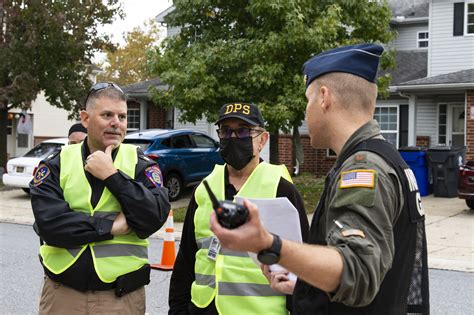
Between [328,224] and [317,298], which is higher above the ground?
[328,224]

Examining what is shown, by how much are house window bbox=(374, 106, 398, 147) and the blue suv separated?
7.84m

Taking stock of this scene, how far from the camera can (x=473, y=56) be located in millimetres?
19609

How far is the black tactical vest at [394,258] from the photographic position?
6.14ft

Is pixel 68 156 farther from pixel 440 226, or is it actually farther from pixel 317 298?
pixel 440 226

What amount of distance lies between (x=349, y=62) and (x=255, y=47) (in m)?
11.7

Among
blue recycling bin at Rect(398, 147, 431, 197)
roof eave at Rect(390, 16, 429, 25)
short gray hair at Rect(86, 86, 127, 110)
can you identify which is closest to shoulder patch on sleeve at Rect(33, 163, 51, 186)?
short gray hair at Rect(86, 86, 127, 110)

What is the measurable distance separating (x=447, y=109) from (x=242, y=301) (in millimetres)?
18516

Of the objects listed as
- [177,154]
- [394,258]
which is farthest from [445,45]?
[394,258]

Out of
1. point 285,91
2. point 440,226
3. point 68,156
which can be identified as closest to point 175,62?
point 285,91

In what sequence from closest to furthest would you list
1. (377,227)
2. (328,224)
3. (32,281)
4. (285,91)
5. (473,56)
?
(377,227) → (328,224) → (32,281) → (285,91) → (473,56)

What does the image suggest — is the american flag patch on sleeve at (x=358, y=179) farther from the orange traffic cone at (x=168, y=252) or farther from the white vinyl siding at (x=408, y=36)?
the white vinyl siding at (x=408, y=36)

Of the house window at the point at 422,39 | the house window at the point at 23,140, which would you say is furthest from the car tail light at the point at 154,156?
the house window at the point at 23,140

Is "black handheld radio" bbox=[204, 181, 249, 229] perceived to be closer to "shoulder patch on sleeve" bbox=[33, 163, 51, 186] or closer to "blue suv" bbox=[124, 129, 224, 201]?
"shoulder patch on sleeve" bbox=[33, 163, 51, 186]

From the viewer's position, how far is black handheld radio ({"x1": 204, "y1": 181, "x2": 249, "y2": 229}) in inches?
58.1
